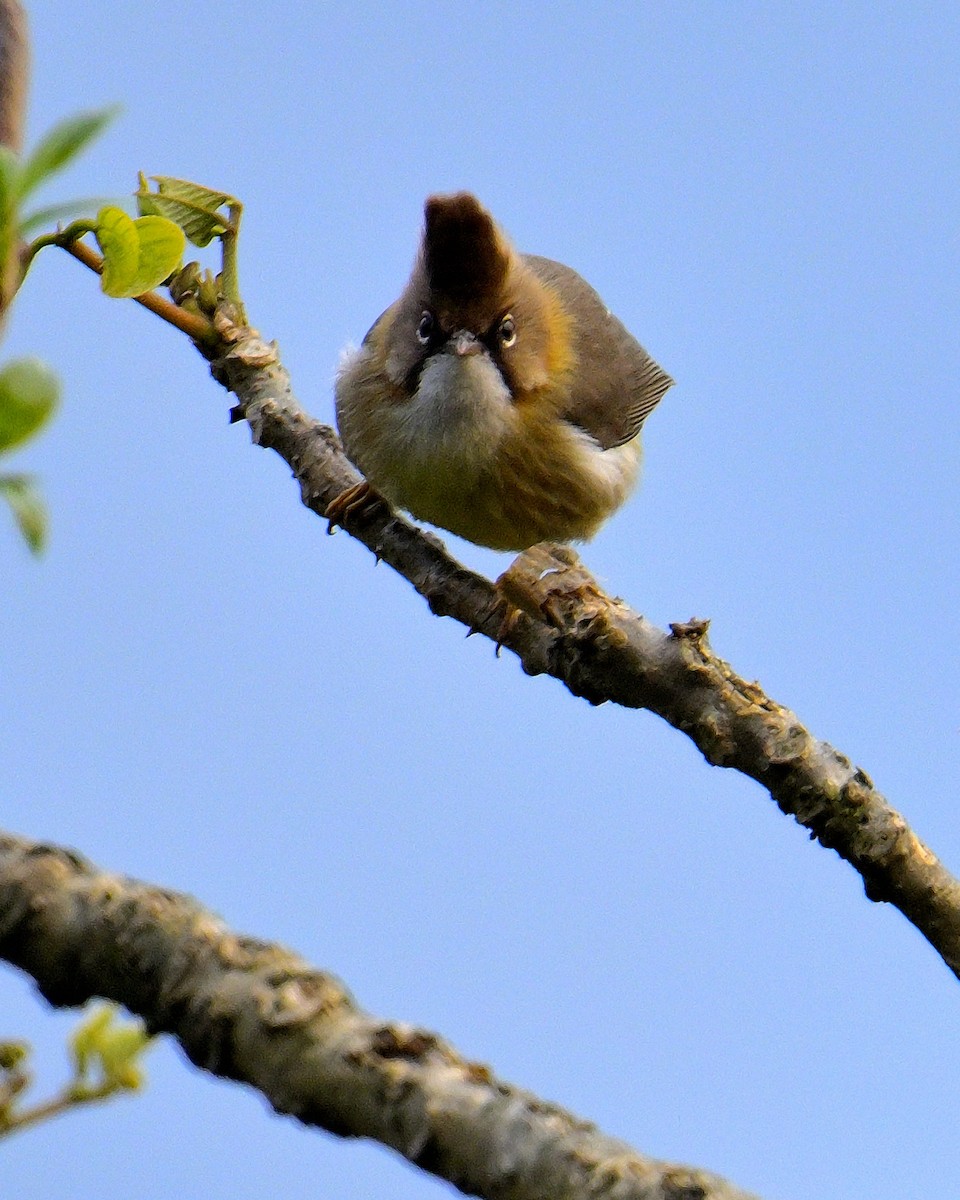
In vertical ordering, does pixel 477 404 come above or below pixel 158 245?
above

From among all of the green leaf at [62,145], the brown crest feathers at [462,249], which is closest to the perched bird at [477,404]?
the brown crest feathers at [462,249]

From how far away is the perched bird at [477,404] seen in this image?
2.79 m

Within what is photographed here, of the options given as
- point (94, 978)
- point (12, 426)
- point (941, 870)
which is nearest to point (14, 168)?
point (12, 426)

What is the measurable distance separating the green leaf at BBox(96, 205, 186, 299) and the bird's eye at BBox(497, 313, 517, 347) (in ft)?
5.28

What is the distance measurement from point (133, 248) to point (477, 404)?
163 centimetres

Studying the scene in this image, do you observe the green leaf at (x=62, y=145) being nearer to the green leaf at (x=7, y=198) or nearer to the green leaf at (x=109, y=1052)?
the green leaf at (x=7, y=198)

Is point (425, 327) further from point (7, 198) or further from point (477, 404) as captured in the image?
point (7, 198)

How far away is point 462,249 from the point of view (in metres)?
2.70

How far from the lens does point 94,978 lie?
0.96 metres

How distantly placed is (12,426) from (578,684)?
119cm

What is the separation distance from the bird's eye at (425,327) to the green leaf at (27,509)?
2.02m

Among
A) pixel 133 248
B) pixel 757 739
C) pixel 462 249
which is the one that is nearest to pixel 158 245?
pixel 133 248

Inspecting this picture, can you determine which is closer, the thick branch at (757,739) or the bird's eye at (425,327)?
the thick branch at (757,739)

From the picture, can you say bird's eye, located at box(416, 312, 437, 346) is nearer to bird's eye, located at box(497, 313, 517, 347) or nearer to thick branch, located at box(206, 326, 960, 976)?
bird's eye, located at box(497, 313, 517, 347)
